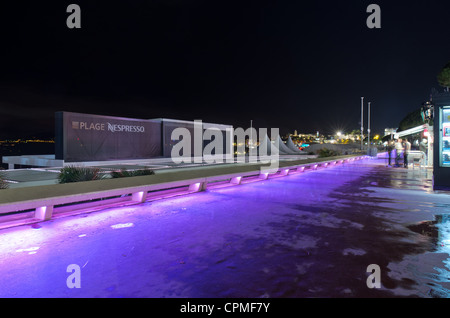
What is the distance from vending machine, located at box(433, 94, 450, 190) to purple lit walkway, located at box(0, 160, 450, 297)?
335cm

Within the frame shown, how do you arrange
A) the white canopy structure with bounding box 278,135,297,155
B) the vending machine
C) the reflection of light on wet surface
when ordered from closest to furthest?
the reflection of light on wet surface < the vending machine < the white canopy structure with bounding box 278,135,297,155

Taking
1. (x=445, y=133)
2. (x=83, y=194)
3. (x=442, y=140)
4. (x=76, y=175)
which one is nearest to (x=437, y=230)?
(x=442, y=140)

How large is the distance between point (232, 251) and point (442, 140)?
30.6 feet

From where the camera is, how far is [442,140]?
963cm

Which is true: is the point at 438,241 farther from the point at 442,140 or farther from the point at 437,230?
the point at 442,140

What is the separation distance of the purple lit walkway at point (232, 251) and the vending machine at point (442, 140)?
3.35 m

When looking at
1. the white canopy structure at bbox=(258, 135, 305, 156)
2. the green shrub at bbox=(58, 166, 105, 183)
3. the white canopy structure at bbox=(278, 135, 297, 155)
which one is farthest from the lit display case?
the white canopy structure at bbox=(278, 135, 297, 155)

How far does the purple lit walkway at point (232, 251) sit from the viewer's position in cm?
304

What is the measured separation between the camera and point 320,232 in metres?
5.09

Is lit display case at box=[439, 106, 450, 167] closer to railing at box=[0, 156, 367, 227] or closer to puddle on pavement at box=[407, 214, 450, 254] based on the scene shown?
puddle on pavement at box=[407, 214, 450, 254]

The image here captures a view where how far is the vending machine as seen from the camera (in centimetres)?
946
